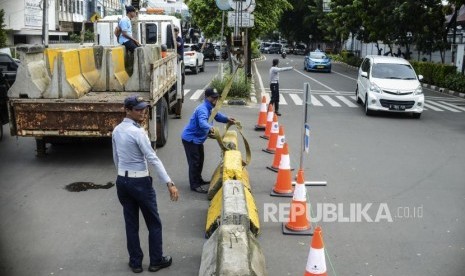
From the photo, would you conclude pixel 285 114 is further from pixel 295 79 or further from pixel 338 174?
pixel 295 79

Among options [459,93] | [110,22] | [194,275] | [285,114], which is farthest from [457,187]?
[459,93]

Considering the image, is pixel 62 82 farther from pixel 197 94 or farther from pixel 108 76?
pixel 197 94

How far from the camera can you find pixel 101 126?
9.20 meters

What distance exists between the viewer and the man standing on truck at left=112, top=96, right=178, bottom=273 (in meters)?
5.18

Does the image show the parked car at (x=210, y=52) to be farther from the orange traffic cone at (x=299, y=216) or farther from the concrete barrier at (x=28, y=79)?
the orange traffic cone at (x=299, y=216)

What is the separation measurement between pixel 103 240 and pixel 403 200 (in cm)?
449

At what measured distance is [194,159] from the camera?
8133mm

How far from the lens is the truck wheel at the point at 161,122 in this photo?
10.8m

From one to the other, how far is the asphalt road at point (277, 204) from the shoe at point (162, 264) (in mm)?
80

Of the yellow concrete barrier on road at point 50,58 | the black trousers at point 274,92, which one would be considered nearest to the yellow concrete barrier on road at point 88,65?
the yellow concrete barrier on road at point 50,58

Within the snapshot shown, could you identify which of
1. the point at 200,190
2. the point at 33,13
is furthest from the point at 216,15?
the point at 200,190

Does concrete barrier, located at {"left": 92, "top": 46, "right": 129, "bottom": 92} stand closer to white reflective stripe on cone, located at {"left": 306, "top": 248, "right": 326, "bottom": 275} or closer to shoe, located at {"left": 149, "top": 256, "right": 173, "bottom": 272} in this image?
shoe, located at {"left": 149, "top": 256, "right": 173, "bottom": 272}
